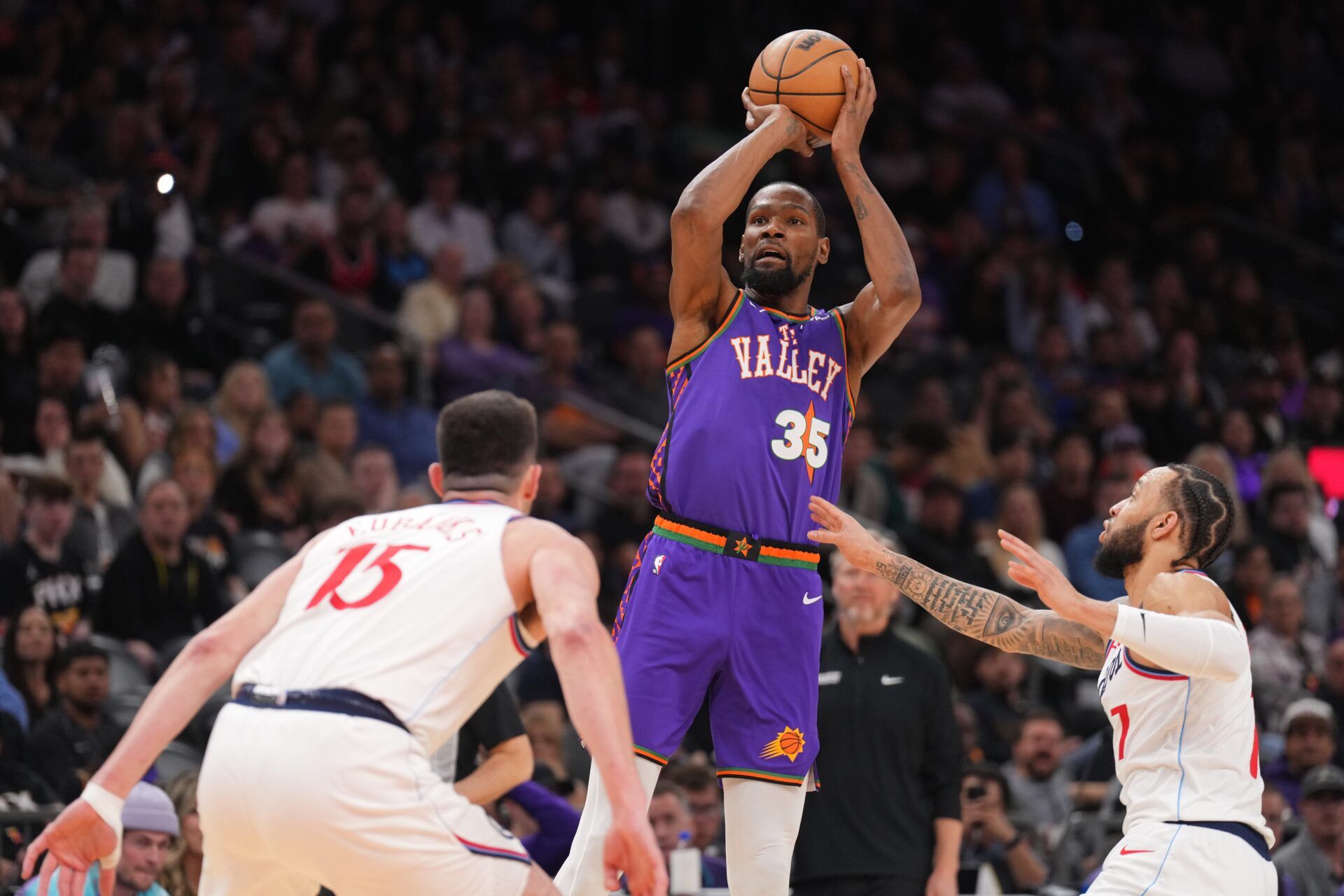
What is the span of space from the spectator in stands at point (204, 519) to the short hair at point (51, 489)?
709 millimetres

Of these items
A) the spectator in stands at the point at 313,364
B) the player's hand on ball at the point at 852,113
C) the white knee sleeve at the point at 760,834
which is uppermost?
the player's hand on ball at the point at 852,113

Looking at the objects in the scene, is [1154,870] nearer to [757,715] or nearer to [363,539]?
[757,715]

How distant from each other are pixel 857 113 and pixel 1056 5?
1572cm

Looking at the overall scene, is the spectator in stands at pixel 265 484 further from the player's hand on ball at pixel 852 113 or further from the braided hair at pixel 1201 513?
the braided hair at pixel 1201 513

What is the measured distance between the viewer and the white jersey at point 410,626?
14.5ft

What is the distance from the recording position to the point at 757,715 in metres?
5.93

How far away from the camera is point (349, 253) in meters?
14.0

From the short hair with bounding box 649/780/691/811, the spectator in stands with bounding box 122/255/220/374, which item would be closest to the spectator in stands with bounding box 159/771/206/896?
the short hair with bounding box 649/780/691/811

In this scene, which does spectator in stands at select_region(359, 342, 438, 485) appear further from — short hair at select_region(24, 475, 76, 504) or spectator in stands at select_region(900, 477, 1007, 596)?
spectator in stands at select_region(900, 477, 1007, 596)

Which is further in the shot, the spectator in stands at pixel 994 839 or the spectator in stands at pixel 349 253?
the spectator in stands at pixel 349 253

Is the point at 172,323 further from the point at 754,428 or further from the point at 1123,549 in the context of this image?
the point at 1123,549

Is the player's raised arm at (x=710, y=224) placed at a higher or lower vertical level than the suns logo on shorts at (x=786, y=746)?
higher

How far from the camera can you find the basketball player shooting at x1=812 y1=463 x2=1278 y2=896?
5.30m

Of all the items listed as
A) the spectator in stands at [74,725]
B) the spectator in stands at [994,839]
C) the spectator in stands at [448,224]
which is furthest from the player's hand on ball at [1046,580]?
the spectator in stands at [448,224]
